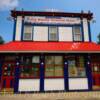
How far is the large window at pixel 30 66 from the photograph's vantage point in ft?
49.1

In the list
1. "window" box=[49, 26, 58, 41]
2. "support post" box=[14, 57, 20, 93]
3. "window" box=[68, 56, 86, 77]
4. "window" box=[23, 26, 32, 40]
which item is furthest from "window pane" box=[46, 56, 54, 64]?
"window" box=[23, 26, 32, 40]

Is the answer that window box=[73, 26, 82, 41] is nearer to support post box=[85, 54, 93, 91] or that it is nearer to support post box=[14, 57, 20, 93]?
support post box=[85, 54, 93, 91]

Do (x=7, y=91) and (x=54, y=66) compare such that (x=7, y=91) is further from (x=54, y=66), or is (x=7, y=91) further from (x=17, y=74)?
(x=54, y=66)

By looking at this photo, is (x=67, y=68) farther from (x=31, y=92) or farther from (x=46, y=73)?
(x=31, y=92)

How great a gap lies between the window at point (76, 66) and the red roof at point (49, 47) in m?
1.11

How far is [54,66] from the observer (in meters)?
15.5

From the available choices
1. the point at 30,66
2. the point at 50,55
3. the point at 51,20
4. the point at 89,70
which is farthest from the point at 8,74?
the point at 89,70

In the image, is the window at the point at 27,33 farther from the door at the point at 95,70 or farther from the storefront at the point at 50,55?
the door at the point at 95,70

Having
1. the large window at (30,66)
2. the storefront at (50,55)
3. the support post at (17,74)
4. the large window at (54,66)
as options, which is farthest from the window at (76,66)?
the support post at (17,74)

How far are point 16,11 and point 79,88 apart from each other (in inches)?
381

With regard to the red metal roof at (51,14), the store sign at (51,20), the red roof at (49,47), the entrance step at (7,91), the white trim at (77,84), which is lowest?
the entrance step at (7,91)

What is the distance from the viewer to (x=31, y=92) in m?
14.4

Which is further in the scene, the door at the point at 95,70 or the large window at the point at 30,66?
the door at the point at 95,70

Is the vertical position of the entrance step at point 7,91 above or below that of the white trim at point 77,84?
below
